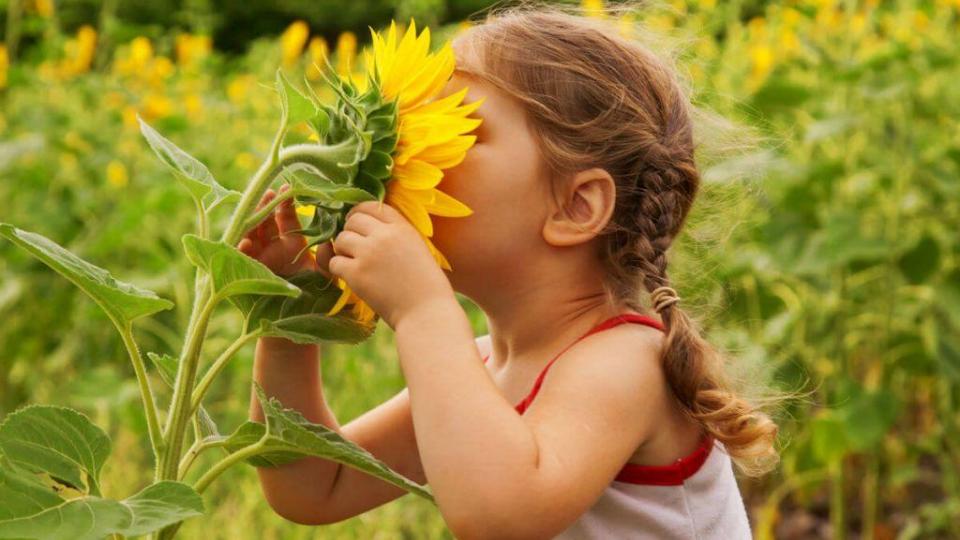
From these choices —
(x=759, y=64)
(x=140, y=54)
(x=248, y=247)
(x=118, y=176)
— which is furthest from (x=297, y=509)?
(x=140, y=54)

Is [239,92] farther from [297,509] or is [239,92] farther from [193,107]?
[297,509]

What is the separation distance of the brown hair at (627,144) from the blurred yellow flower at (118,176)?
7.38ft

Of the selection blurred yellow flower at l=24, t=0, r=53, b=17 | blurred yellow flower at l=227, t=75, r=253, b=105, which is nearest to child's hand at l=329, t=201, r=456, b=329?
blurred yellow flower at l=24, t=0, r=53, b=17

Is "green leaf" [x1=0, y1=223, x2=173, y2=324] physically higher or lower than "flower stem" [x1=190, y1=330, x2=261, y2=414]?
higher

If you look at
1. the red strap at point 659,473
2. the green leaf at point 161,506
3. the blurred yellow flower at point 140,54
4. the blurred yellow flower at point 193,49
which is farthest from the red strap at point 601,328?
the blurred yellow flower at point 193,49

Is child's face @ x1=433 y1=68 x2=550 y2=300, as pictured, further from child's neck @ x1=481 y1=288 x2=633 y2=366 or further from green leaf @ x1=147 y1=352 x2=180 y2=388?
green leaf @ x1=147 y1=352 x2=180 y2=388

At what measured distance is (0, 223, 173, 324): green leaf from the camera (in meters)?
1.09

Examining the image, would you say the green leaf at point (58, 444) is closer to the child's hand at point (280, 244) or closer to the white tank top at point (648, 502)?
the child's hand at point (280, 244)

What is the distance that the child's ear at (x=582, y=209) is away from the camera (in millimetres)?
1446

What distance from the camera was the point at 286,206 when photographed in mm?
1431

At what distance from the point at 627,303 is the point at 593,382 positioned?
0.17 m

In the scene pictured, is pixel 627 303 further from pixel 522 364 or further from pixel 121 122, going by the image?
pixel 121 122

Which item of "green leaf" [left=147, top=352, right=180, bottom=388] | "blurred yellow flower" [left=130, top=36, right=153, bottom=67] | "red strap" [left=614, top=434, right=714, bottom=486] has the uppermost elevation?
"green leaf" [left=147, top=352, right=180, bottom=388]

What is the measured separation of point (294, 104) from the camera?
4.01 ft
